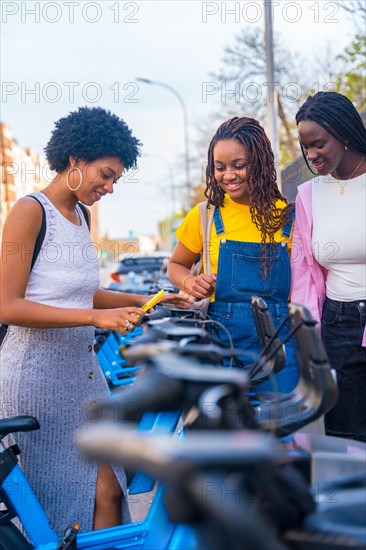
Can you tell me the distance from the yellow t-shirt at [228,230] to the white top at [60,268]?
507 millimetres

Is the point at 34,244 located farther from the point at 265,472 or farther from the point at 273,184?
the point at 265,472

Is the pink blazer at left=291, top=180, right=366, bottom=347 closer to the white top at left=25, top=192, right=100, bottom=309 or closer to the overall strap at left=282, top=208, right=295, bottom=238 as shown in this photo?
the overall strap at left=282, top=208, right=295, bottom=238

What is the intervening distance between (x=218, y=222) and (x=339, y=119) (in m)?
0.63

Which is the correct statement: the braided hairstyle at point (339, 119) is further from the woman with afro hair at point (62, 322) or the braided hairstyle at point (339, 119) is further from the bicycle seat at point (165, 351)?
the bicycle seat at point (165, 351)

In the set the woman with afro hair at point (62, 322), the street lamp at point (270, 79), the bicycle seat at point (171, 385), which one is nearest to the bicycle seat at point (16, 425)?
the woman with afro hair at point (62, 322)

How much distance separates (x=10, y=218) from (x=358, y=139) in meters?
1.32

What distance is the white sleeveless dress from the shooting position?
2.74m

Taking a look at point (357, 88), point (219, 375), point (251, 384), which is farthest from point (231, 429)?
point (357, 88)

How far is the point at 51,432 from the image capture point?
2.84 meters

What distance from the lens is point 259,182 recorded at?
3.00m

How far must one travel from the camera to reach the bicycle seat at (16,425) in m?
2.45

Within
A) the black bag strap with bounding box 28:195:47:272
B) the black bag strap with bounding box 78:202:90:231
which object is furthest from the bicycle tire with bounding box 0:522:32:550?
the black bag strap with bounding box 78:202:90:231

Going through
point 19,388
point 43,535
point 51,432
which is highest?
point 19,388

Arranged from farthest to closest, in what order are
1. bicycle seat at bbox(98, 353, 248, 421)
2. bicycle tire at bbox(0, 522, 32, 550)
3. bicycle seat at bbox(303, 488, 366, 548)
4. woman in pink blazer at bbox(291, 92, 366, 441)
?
woman in pink blazer at bbox(291, 92, 366, 441)
bicycle tire at bbox(0, 522, 32, 550)
bicycle seat at bbox(303, 488, 366, 548)
bicycle seat at bbox(98, 353, 248, 421)
